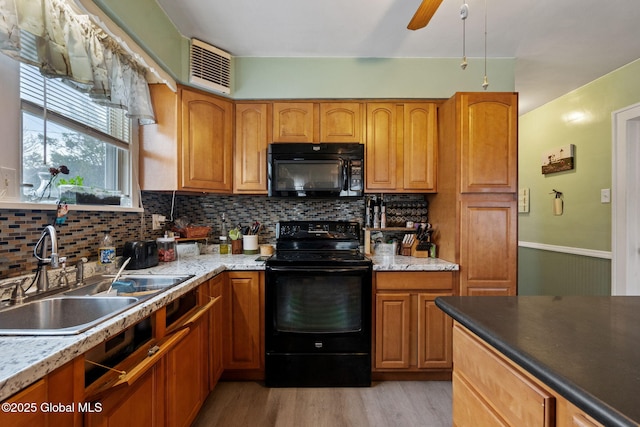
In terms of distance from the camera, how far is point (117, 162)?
1.92 meters

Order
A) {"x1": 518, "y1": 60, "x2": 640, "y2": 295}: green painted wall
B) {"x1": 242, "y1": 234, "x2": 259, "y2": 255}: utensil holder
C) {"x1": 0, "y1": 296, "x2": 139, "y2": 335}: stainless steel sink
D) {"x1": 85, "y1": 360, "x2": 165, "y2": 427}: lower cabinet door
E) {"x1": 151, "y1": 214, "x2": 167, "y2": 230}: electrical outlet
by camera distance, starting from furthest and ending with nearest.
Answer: {"x1": 518, "y1": 60, "x2": 640, "y2": 295}: green painted wall → {"x1": 242, "y1": 234, "x2": 259, "y2": 255}: utensil holder → {"x1": 151, "y1": 214, "x2": 167, "y2": 230}: electrical outlet → {"x1": 0, "y1": 296, "x2": 139, "y2": 335}: stainless steel sink → {"x1": 85, "y1": 360, "x2": 165, "y2": 427}: lower cabinet door

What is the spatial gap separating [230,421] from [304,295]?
33.5 inches

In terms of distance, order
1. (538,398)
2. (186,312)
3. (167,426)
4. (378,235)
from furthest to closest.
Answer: (378,235)
(186,312)
(167,426)
(538,398)

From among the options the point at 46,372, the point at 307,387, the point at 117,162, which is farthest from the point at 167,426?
the point at 117,162

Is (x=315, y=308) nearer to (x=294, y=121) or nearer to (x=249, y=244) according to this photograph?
(x=249, y=244)

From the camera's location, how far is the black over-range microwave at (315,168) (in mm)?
2201

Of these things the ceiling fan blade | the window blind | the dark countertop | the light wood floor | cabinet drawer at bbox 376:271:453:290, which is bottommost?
the light wood floor

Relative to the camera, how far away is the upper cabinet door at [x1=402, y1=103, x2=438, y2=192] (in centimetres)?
227

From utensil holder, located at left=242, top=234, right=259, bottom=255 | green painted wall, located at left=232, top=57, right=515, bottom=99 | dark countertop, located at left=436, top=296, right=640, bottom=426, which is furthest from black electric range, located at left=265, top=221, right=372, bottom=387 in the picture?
green painted wall, located at left=232, top=57, right=515, bottom=99

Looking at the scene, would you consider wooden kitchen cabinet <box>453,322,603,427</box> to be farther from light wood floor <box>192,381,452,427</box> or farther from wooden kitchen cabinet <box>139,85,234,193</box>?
wooden kitchen cabinet <box>139,85,234,193</box>

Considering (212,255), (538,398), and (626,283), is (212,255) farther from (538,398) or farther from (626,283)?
(626,283)

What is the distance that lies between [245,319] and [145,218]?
112 centimetres

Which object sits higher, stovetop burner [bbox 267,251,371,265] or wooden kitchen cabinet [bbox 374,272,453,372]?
stovetop burner [bbox 267,251,371,265]

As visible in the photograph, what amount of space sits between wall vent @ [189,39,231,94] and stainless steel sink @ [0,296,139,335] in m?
1.63
